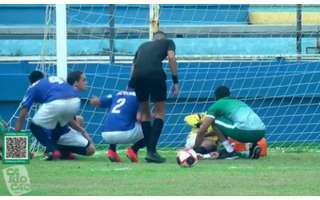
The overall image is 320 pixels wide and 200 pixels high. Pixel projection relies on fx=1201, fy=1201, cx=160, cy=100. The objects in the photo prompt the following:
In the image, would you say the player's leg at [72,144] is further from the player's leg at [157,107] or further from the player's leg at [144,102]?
the player's leg at [157,107]

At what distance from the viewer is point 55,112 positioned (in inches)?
551

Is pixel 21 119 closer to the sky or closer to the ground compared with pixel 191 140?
closer to the sky

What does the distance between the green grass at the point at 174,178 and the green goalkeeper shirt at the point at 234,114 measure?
61cm

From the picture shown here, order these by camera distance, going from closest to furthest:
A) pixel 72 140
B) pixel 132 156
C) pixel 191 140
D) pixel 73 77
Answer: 1. pixel 132 156
2. pixel 72 140
3. pixel 73 77
4. pixel 191 140

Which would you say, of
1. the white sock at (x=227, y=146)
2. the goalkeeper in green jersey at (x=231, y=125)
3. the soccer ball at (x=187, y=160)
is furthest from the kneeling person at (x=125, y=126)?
the soccer ball at (x=187, y=160)

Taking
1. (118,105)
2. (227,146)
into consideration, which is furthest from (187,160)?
(227,146)

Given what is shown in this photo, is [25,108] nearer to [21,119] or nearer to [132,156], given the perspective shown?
[21,119]

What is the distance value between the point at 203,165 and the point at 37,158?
233cm

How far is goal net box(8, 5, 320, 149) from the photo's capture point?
1703 cm

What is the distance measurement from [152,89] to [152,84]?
6 centimetres

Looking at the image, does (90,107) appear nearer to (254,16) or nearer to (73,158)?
(73,158)

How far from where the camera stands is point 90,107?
1698cm
